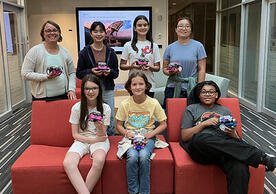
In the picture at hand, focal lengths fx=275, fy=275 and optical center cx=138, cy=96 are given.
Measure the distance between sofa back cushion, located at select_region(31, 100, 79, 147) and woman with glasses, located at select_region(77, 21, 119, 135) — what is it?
37 cm

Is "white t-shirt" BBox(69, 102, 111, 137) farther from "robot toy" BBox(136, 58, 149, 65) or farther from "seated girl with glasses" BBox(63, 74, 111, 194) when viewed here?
"robot toy" BBox(136, 58, 149, 65)

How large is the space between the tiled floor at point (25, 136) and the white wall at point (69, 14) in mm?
2577

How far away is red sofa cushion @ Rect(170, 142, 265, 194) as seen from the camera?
A: 7.40 ft

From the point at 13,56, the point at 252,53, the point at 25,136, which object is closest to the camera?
the point at 25,136

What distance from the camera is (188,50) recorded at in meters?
2.89

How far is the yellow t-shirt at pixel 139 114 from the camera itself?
8.43 ft

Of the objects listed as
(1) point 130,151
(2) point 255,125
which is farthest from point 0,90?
(2) point 255,125

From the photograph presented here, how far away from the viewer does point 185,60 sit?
9.45 ft

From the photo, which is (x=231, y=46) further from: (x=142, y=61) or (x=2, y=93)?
(x=2, y=93)

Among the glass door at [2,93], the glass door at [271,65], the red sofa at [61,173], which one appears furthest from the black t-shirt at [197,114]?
the glass door at [2,93]

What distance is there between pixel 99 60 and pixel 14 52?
387 centimetres

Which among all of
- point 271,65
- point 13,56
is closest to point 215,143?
point 271,65

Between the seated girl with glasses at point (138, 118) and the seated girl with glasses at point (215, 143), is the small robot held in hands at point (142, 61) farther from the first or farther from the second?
the seated girl with glasses at point (215, 143)

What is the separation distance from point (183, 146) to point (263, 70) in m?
3.41
